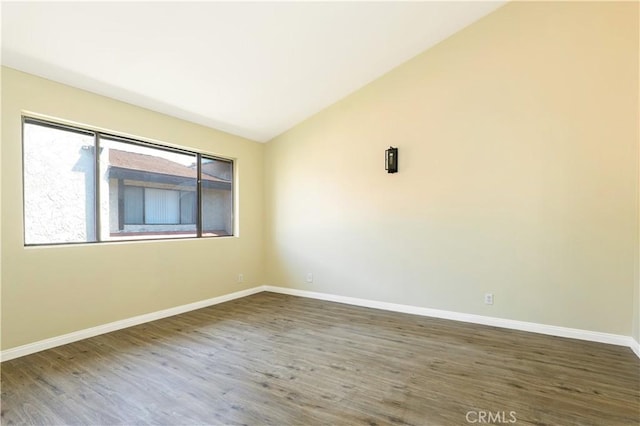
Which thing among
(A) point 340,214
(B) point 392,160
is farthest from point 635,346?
(A) point 340,214

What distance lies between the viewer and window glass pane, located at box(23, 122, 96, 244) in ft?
9.73

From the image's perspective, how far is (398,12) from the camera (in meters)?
3.26

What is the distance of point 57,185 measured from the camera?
3150mm

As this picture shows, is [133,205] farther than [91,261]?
Yes

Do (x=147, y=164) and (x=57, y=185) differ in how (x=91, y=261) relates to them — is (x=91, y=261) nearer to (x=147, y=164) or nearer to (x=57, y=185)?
(x=57, y=185)

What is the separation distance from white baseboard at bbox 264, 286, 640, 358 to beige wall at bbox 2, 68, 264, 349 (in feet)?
6.03

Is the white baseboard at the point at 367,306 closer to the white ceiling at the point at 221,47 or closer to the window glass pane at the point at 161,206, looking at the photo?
the window glass pane at the point at 161,206

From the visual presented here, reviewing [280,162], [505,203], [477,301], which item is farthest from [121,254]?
[505,203]

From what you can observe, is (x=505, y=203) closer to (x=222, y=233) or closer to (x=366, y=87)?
(x=366, y=87)

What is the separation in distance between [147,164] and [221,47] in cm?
187

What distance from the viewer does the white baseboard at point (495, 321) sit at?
308 cm

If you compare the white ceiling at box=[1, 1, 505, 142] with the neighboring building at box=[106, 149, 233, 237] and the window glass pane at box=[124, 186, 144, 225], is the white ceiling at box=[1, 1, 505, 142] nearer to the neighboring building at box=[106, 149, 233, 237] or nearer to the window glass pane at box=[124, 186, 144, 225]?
the neighboring building at box=[106, 149, 233, 237]

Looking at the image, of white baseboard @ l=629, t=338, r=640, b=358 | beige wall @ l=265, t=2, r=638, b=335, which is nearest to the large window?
beige wall @ l=265, t=2, r=638, b=335

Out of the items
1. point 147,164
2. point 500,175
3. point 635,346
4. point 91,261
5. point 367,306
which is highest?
point 147,164
